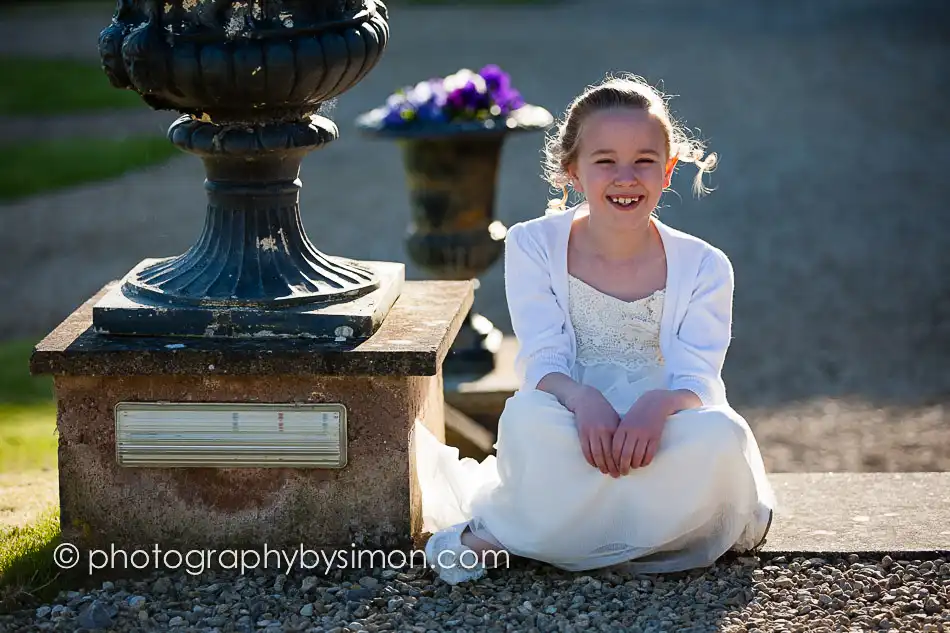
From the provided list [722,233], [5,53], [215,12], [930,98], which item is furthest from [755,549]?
[5,53]

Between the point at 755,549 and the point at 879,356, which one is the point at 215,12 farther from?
the point at 879,356

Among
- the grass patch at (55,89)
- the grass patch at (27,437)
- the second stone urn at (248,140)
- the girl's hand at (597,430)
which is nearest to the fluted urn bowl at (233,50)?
the second stone urn at (248,140)

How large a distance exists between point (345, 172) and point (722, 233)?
3.27 m

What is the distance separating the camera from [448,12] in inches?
763

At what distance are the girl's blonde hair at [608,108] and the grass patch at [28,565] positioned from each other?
1.32m

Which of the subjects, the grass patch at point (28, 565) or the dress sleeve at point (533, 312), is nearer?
the grass patch at point (28, 565)

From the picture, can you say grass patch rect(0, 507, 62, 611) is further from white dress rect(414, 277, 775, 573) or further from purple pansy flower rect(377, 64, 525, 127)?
purple pansy flower rect(377, 64, 525, 127)

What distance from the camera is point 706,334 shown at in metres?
2.82

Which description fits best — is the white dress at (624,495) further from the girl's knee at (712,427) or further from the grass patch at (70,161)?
the grass patch at (70,161)

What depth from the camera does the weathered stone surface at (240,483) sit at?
275 cm

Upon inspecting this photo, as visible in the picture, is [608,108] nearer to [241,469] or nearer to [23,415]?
[241,469]

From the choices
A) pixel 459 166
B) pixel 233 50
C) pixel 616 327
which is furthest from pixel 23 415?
pixel 616 327

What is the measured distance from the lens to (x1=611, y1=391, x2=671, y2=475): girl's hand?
103 inches

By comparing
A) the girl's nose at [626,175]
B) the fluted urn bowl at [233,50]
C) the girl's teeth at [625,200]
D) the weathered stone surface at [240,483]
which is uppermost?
the fluted urn bowl at [233,50]
